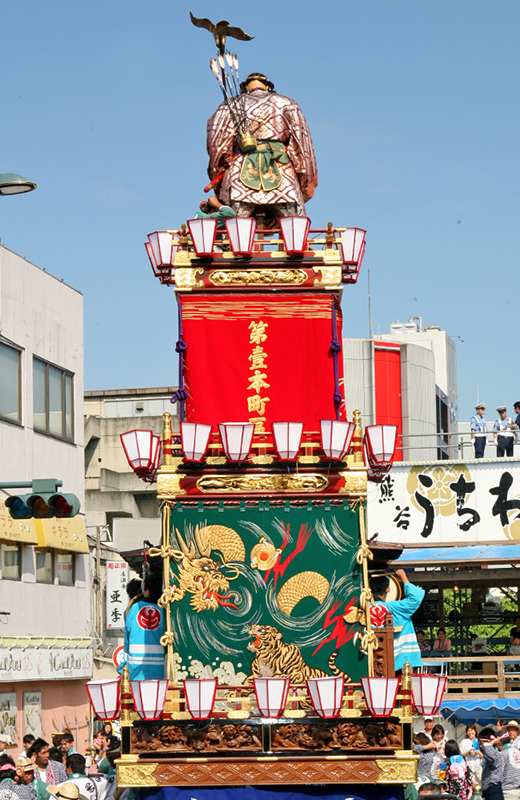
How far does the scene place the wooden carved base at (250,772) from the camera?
44.3ft

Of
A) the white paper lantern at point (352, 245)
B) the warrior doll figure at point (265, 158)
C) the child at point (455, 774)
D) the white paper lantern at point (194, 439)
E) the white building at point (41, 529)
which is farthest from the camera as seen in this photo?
the white building at point (41, 529)

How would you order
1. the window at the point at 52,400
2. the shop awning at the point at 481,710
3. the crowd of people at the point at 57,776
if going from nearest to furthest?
the crowd of people at the point at 57,776 < the shop awning at the point at 481,710 < the window at the point at 52,400

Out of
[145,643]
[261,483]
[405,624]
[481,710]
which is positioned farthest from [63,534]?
[261,483]

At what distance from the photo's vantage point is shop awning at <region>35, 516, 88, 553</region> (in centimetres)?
2538

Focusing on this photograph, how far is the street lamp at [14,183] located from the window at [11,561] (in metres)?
11.1

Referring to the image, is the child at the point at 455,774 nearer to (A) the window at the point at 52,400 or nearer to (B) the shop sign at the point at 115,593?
(A) the window at the point at 52,400

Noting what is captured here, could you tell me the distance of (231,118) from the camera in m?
17.0

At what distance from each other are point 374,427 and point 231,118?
16.1 feet

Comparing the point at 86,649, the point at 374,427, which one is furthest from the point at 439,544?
the point at 374,427

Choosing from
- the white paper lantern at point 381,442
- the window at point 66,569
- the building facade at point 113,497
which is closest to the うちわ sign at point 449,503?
the building facade at point 113,497

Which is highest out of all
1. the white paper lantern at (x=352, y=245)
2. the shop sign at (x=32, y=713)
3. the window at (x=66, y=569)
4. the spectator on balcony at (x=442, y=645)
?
the white paper lantern at (x=352, y=245)

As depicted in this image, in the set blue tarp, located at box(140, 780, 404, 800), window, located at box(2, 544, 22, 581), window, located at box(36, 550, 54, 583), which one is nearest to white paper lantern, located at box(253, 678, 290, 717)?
blue tarp, located at box(140, 780, 404, 800)

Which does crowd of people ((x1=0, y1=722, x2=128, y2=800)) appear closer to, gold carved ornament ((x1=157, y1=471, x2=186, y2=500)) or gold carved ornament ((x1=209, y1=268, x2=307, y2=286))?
gold carved ornament ((x1=157, y1=471, x2=186, y2=500))

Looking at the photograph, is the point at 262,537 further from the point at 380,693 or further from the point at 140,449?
the point at 380,693
